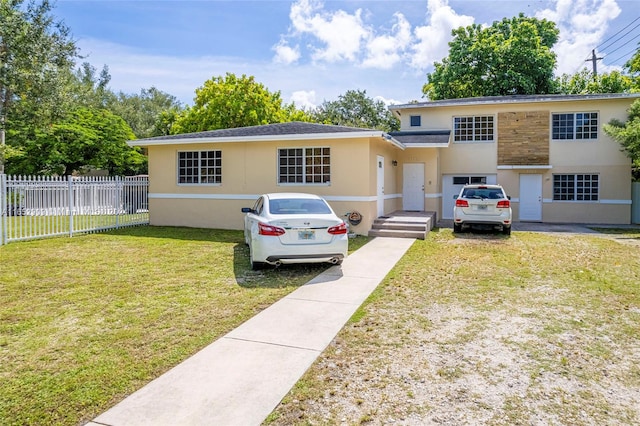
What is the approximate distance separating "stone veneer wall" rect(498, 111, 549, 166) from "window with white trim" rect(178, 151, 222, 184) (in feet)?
42.5

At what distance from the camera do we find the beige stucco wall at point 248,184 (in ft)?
43.8

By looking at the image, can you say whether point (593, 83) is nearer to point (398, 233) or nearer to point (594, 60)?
point (594, 60)

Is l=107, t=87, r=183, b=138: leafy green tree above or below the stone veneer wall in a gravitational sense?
above

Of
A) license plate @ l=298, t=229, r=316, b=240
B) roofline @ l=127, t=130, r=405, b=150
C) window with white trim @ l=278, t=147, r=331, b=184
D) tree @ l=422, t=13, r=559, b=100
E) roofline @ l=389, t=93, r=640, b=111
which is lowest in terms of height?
license plate @ l=298, t=229, r=316, b=240

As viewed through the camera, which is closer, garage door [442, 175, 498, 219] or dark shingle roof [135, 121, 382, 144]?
dark shingle roof [135, 121, 382, 144]

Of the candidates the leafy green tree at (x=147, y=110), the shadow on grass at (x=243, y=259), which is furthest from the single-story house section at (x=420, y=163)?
the leafy green tree at (x=147, y=110)

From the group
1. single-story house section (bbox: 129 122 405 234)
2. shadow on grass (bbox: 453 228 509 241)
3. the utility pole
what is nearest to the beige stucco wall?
single-story house section (bbox: 129 122 405 234)

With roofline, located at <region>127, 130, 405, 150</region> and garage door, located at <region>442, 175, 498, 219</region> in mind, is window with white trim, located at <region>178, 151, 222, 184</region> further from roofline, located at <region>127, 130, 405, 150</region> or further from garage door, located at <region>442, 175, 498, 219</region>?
garage door, located at <region>442, 175, 498, 219</region>

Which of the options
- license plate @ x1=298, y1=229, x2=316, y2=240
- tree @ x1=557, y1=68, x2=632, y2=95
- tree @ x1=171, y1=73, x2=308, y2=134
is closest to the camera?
license plate @ x1=298, y1=229, x2=316, y2=240

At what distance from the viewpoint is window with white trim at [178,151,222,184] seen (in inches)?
600

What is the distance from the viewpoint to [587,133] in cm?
1872

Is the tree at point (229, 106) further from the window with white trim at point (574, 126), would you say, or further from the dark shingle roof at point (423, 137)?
the window with white trim at point (574, 126)

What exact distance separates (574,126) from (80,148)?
3033 cm

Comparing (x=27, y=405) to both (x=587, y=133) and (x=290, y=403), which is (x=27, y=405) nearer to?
(x=290, y=403)
